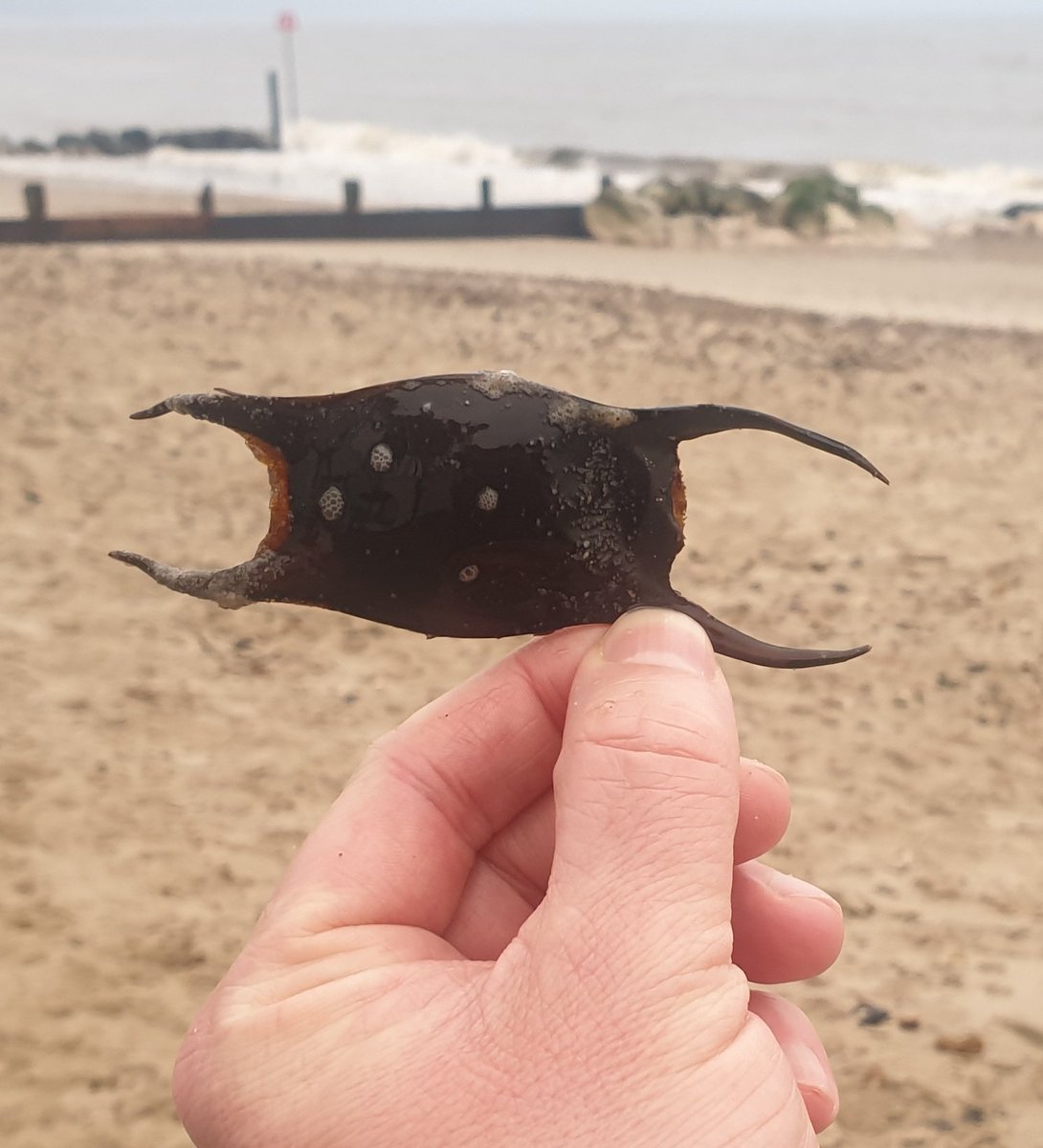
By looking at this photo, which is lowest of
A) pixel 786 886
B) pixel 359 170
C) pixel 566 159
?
pixel 786 886

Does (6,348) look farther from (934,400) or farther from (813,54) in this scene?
(813,54)

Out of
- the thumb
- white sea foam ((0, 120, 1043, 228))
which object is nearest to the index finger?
the thumb

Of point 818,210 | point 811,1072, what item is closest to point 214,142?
point 818,210

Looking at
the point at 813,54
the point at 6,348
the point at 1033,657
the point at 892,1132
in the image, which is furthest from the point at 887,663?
the point at 813,54

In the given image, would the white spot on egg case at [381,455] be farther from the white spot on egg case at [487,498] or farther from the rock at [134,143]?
the rock at [134,143]

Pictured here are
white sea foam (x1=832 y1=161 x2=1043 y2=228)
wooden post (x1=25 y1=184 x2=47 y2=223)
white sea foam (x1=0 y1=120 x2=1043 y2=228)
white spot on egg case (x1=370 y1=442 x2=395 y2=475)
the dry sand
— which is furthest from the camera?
white sea foam (x1=0 y1=120 x2=1043 y2=228)

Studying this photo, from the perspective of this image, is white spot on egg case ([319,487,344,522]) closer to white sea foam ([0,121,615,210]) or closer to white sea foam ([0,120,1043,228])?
white sea foam ([0,120,1043,228])

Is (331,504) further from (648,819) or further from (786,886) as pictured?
(786,886)
